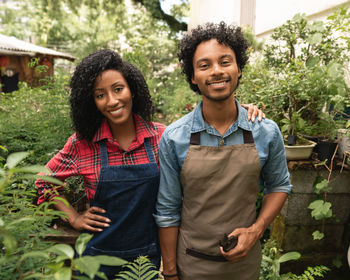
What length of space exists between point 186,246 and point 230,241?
10.6 inches

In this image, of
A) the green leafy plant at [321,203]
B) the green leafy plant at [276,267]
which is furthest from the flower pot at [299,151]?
the green leafy plant at [276,267]

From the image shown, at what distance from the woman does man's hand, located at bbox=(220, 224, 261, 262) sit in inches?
17.7

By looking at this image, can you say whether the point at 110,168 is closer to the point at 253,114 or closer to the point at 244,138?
the point at 244,138

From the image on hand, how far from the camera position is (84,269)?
56 cm

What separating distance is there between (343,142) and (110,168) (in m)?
2.21

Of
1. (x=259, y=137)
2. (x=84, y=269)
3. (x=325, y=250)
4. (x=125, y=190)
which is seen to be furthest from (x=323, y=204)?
(x=84, y=269)

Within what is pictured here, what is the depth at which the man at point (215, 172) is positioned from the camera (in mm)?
1483

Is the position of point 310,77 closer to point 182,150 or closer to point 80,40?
point 182,150

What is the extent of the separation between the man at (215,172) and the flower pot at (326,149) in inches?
51.9

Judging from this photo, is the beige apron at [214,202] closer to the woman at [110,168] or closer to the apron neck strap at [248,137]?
the apron neck strap at [248,137]

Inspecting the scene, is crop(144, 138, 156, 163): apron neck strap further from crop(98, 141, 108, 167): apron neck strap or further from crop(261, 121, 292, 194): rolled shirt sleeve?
crop(261, 121, 292, 194): rolled shirt sleeve

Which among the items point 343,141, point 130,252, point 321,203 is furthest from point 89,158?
point 343,141

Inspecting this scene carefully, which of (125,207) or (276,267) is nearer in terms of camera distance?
(125,207)

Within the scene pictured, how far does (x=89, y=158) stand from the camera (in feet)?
5.34
